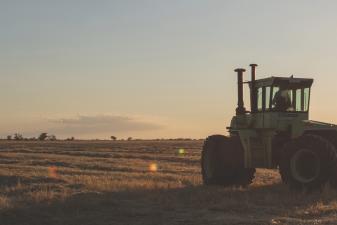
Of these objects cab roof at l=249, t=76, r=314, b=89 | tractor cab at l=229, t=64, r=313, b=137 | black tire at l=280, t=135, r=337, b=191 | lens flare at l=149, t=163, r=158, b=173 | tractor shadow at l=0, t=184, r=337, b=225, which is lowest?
tractor shadow at l=0, t=184, r=337, b=225

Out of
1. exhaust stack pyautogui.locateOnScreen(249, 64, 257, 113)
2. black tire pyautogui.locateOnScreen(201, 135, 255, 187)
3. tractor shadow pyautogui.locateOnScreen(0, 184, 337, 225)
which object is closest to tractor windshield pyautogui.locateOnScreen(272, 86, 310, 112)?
exhaust stack pyautogui.locateOnScreen(249, 64, 257, 113)

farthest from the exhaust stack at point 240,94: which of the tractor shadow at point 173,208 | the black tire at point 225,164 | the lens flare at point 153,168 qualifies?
the lens flare at point 153,168

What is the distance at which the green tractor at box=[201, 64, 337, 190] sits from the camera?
16953 millimetres

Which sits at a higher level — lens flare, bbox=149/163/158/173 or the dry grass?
lens flare, bbox=149/163/158/173

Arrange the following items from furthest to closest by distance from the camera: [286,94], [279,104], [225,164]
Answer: [225,164], [286,94], [279,104]

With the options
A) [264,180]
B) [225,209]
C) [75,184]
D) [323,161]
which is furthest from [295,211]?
[264,180]

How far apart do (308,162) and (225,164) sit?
381cm

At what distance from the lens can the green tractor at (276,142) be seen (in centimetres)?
1695

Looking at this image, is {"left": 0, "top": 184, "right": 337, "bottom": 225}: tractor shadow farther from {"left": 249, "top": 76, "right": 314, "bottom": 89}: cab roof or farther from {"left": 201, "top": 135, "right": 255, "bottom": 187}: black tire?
{"left": 249, "top": 76, "right": 314, "bottom": 89}: cab roof

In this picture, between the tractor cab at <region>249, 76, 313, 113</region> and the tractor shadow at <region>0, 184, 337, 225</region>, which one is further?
the tractor cab at <region>249, 76, 313, 113</region>

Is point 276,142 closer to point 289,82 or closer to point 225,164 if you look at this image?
point 289,82

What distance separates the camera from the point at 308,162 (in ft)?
57.0

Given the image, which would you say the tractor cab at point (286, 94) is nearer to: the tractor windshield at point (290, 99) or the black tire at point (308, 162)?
the tractor windshield at point (290, 99)

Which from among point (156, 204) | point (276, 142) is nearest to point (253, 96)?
point (276, 142)
